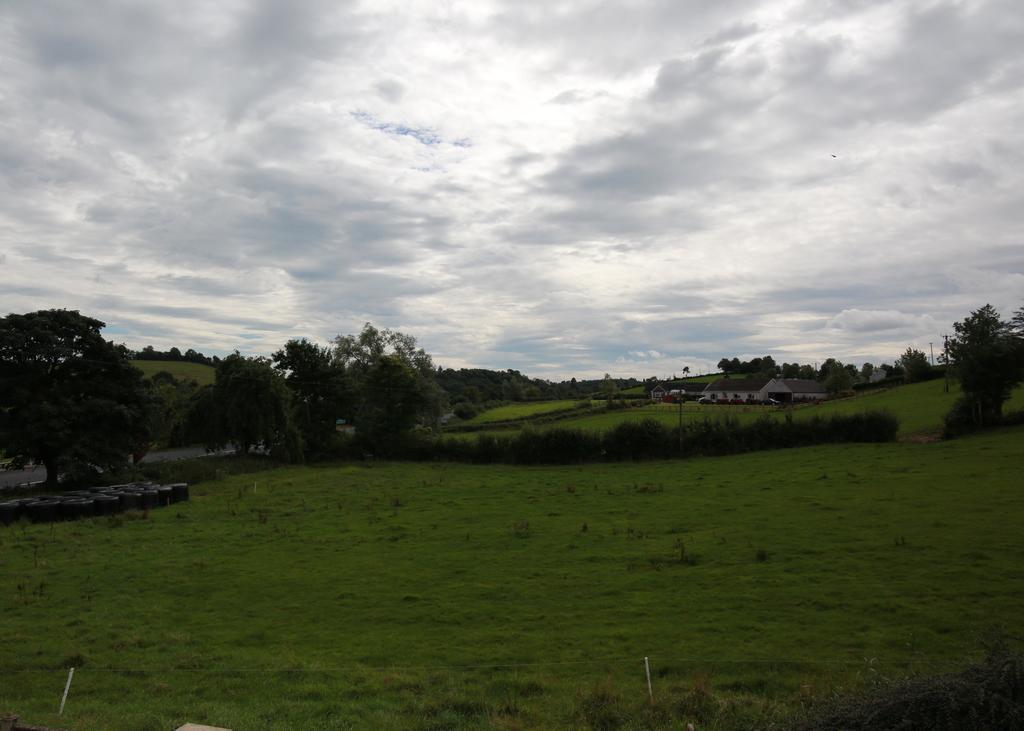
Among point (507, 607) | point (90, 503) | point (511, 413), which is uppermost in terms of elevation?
point (511, 413)

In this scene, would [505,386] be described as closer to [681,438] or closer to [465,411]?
[465,411]

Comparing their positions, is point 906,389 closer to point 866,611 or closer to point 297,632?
point 866,611

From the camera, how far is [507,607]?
599 inches

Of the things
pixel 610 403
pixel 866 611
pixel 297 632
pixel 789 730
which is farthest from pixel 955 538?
pixel 610 403

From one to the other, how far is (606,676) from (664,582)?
20.4 feet

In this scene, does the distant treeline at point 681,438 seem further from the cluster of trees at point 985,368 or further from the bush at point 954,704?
the bush at point 954,704

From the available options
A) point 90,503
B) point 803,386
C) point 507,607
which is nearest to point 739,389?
point 803,386

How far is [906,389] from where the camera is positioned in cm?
7912

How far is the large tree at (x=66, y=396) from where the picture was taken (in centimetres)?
3406

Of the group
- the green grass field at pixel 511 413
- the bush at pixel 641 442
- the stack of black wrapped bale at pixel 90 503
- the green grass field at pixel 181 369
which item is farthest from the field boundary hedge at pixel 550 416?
the stack of black wrapped bale at pixel 90 503

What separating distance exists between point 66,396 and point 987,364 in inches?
2360

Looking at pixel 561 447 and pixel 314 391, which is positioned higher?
pixel 314 391

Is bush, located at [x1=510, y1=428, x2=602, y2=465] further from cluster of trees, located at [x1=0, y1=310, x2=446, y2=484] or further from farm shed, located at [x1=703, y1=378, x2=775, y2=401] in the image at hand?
farm shed, located at [x1=703, y1=378, x2=775, y2=401]

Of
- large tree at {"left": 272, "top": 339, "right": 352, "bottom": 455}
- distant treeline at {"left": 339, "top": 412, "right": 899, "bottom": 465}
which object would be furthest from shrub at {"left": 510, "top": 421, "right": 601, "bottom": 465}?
large tree at {"left": 272, "top": 339, "right": 352, "bottom": 455}
